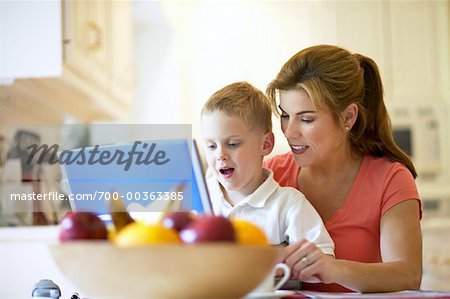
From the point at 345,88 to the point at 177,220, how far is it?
2.86ft

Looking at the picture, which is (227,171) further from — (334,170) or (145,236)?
(145,236)

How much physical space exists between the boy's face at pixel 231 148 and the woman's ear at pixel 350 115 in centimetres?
26

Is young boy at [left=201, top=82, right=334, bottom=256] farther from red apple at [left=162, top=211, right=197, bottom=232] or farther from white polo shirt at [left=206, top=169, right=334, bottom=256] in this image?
red apple at [left=162, top=211, right=197, bottom=232]

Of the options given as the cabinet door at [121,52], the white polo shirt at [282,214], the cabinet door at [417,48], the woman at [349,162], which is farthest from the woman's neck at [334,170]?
the cabinet door at [417,48]

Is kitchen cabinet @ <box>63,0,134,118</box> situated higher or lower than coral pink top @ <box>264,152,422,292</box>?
higher

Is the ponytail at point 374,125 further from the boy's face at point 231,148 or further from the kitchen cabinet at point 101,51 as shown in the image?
the kitchen cabinet at point 101,51

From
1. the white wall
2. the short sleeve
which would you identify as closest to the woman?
the short sleeve

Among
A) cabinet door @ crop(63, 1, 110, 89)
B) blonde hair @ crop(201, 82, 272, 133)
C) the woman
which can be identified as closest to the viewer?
blonde hair @ crop(201, 82, 272, 133)

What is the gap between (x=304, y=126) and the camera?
1.60 m

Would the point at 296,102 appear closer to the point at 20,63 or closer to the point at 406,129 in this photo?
the point at 20,63

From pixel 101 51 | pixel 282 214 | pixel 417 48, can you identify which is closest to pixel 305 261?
pixel 282 214

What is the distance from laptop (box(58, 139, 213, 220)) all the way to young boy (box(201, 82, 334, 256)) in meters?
0.07

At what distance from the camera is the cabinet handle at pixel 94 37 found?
3001mm

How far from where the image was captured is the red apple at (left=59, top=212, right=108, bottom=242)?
85 centimetres
